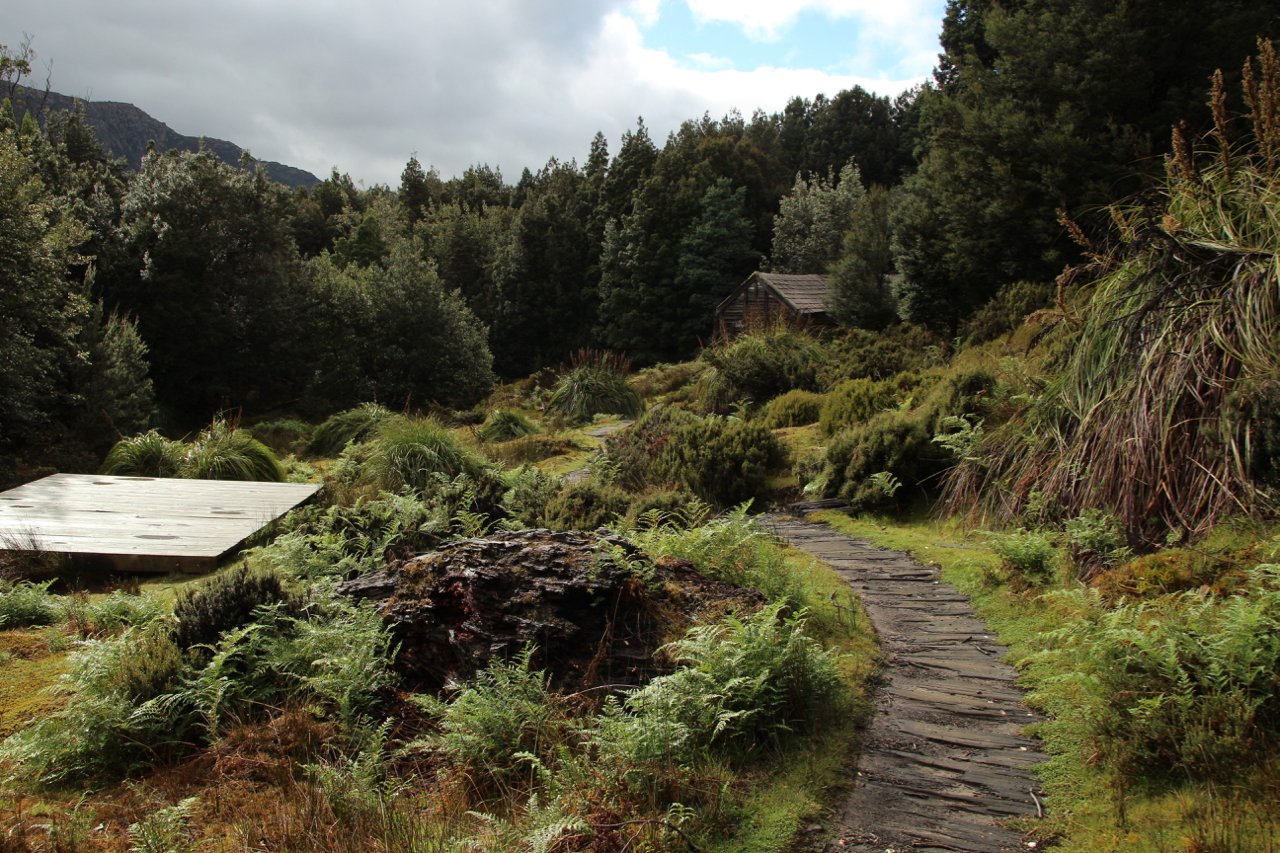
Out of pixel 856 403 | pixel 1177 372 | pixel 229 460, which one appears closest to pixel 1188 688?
pixel 1177 372

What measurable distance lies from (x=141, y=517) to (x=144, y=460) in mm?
4043

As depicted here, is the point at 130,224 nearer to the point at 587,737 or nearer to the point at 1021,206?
the point at 1021,206

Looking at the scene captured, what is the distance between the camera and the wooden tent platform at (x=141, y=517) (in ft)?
24.5

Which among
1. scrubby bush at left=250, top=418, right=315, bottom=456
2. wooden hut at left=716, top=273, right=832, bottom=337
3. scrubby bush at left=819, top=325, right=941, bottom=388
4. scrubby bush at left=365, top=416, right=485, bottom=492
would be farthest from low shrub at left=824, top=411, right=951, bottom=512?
wooden hut at left=716, top=273, right=832, bottom=337

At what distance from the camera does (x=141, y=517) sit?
8672 mm

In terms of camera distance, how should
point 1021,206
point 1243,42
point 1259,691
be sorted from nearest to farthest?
point 1259,691, point 1243,42, point 1021,206

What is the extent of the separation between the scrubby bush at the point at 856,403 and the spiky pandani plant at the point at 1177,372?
304 centimetres

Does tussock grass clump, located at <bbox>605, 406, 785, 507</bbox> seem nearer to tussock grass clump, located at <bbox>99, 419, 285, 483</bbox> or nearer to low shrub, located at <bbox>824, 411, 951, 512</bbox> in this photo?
low shrub, located at <bbox>824, 411, 951, 512</bbox>

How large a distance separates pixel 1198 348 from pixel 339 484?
8843 mm

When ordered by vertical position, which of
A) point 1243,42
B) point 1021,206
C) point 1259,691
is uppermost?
point 1243,42

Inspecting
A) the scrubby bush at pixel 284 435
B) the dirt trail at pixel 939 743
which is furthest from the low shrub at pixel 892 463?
the scrubby bush at pixel 284 435

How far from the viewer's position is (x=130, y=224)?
23453mm

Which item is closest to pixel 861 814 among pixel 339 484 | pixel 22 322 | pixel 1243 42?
pixel 339 484

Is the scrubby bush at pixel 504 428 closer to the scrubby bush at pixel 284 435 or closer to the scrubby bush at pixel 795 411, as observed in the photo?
the scrubby bush at pixel 284 435
